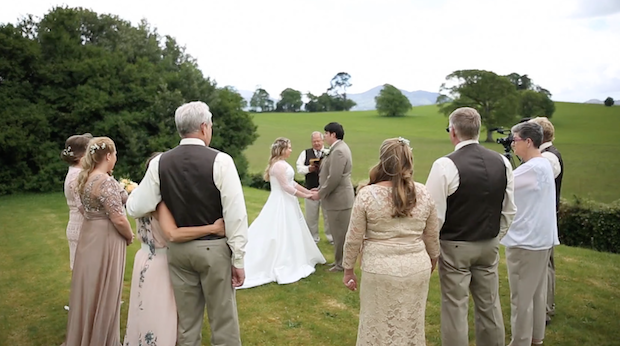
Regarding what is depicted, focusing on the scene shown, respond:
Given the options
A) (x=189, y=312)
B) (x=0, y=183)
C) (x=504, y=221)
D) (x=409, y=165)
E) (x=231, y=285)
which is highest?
(x=409, y=165)

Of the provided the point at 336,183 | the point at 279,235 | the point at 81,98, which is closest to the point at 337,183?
the point at 336,183

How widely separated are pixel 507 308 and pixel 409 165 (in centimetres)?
384

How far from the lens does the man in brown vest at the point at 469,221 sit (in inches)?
153

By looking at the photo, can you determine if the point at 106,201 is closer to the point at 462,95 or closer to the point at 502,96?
the point at 502,96

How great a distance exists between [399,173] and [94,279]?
3.18 meters

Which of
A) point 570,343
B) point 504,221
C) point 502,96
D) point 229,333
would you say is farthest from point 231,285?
point 502,96

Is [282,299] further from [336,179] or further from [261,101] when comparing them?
[261,101]

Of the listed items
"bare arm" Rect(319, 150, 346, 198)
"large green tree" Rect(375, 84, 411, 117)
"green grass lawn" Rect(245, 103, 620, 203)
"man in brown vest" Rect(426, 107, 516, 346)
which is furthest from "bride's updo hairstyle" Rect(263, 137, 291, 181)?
"large green tree" Rect(375, 84, 411, 117)

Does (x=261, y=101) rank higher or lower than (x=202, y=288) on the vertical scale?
higher

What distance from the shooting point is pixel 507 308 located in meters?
6.16

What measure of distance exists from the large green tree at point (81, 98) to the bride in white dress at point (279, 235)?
48.2ft

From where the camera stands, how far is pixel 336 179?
7.14 metres

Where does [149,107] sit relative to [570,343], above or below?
above

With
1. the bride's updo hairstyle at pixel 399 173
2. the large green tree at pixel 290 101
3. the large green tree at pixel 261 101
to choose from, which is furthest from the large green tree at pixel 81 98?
the large green tree at pixel 261 101
